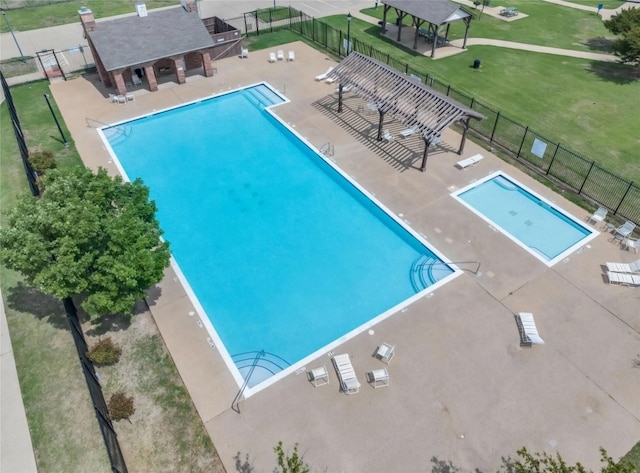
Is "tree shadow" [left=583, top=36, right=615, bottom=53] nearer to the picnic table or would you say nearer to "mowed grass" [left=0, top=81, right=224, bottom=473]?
the picnic table

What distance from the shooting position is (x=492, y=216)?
24.5 m

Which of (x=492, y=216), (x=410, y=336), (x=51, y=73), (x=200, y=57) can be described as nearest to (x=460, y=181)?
(x=492, y=216)

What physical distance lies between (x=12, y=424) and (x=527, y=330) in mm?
20830

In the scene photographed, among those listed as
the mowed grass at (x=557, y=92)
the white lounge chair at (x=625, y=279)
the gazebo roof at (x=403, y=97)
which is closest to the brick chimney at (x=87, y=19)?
the gazebo roof at (x=403, y=97)

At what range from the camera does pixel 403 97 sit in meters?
27.8

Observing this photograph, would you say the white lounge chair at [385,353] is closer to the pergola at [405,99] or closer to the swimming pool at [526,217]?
the swimming pool at [526,217]

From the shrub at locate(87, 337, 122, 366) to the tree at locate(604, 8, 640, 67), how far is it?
4626 cm

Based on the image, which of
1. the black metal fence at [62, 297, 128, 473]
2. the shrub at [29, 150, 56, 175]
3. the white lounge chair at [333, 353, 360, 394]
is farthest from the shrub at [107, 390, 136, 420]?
the shrub at [29, 150, 56, 175]

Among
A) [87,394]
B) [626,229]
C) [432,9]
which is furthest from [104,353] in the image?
[432,9]

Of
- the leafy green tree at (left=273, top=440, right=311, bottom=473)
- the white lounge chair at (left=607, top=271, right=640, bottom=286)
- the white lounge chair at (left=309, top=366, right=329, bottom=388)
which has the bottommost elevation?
the white lounge chair at (left=309, top=366, right=329, bottom=388)

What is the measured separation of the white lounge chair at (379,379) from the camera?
16.7 m

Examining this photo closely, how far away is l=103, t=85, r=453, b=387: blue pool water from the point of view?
64.4ft

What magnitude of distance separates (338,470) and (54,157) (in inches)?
1041

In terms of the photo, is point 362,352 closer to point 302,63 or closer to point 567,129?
point 567,129
